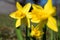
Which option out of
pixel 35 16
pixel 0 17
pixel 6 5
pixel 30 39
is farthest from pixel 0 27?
pixel 35 16

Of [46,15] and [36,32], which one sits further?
[36,32]

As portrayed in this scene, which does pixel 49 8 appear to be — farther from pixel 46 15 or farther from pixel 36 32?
pixel 36 32

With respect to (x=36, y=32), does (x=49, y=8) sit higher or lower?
higher

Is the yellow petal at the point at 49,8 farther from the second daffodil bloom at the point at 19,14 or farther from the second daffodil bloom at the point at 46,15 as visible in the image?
the second daffodil bloom at the point at 19,14

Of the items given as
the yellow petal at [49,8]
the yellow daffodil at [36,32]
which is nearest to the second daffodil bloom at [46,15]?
the yellow petal at [49,8]

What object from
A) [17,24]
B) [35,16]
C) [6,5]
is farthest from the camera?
[6,5]

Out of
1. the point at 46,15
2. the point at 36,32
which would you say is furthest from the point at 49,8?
the point at 36,32

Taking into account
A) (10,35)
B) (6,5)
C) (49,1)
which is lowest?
(10,35)

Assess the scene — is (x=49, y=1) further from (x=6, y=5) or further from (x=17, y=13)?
(x=6, y=5)

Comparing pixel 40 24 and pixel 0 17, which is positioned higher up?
pixel 40 24
